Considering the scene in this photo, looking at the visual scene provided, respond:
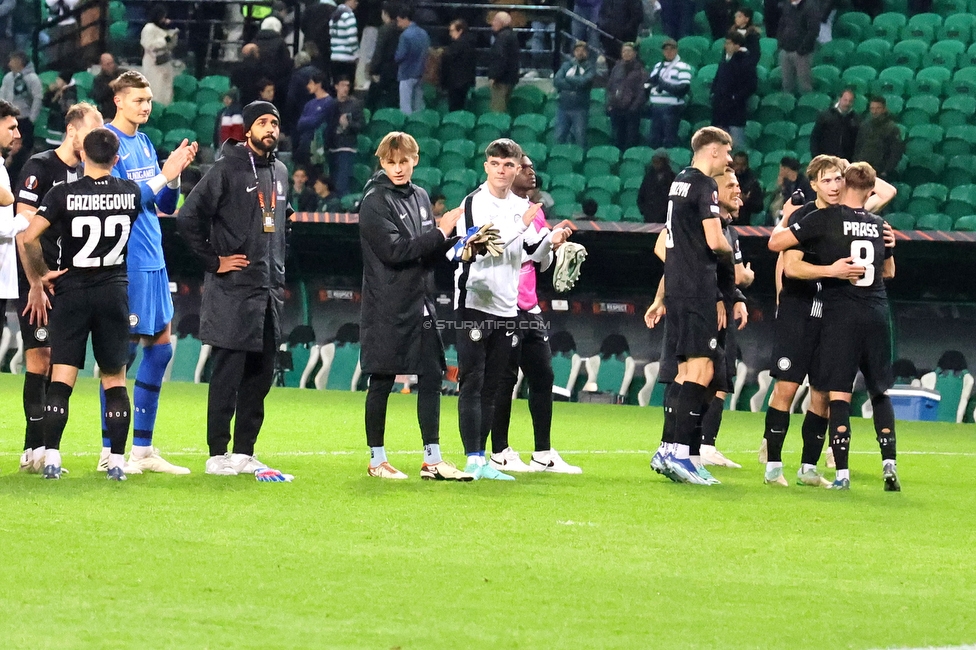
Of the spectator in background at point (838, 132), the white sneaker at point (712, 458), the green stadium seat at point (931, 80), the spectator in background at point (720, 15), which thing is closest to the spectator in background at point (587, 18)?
the spectator in background at point (720, 15)

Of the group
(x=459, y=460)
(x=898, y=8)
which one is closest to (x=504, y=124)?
(x=898, y=8)

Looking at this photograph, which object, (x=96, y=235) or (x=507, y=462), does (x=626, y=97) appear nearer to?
(x=507, y=462)

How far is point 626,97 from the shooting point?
60.2ft

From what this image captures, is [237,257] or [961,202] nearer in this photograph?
[237,257]

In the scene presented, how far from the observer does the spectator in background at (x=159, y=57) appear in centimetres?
2045

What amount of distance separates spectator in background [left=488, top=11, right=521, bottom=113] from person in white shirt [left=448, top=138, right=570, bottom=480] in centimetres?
1100

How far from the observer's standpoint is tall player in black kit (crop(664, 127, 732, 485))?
27.7 feet

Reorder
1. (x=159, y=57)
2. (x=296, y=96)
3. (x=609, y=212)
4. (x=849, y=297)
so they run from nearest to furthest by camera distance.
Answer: (x=849, y=297) < (x=609, y=212) < (x=296, y=96) < (x=159, y=57)

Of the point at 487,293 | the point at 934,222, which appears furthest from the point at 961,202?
the point at 487,293

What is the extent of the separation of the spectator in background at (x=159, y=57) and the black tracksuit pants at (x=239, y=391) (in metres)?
12.9

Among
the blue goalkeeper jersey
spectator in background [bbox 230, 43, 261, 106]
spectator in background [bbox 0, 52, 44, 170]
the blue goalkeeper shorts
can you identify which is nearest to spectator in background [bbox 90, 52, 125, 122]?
spectator in background [bbox 0, 52, 44, 170]

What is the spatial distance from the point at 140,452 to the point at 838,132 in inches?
413

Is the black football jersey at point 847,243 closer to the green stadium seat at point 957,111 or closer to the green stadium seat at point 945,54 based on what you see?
the green stadium seat at point 957,111

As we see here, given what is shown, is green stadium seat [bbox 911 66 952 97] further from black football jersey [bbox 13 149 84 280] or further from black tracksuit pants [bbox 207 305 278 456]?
black football jersey [bbox 13 149 84 280]
